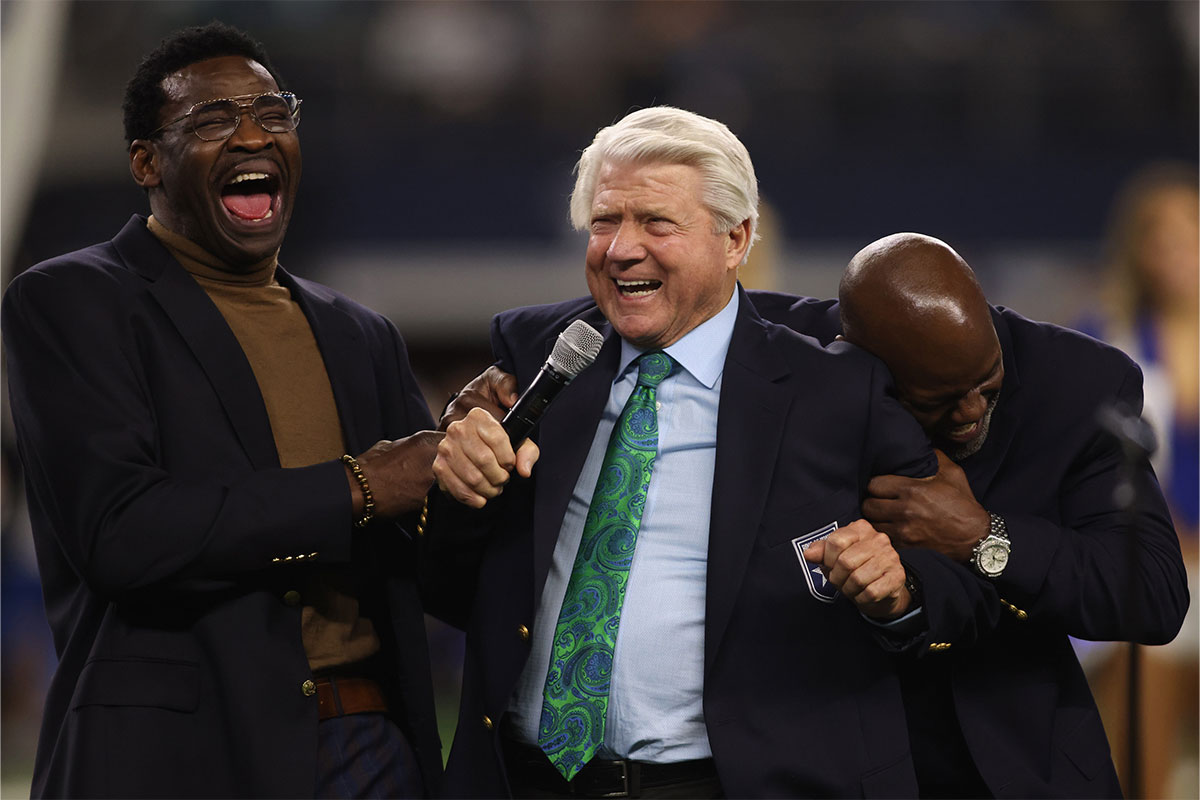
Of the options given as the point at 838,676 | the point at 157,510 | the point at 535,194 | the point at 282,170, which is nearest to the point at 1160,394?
the point at 838,676

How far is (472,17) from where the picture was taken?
1064 centimetres

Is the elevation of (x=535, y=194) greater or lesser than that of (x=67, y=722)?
greater

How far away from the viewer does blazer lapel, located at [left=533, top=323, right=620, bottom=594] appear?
2.40 metres

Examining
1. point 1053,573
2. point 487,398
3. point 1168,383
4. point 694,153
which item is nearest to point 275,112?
point 487,398

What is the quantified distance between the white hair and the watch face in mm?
667

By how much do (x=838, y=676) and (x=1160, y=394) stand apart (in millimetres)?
2583

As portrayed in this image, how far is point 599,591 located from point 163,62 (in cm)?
121

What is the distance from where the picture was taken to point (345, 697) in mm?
2525

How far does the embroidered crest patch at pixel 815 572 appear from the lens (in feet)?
7.69

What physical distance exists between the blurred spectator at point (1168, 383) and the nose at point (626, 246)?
8.21ft

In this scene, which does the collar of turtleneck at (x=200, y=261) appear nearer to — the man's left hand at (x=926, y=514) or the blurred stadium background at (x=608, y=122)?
the man's left hand at (x=926, y=514)

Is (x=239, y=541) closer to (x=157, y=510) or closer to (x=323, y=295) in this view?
(x=157, y=510)

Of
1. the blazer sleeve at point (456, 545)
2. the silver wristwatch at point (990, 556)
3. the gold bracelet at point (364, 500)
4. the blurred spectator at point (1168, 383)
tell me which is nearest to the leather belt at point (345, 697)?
the blazer sleeve at point (456, 545)

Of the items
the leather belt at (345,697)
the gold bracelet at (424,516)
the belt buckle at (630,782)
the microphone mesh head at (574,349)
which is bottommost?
the belt buckle at (630,782)
